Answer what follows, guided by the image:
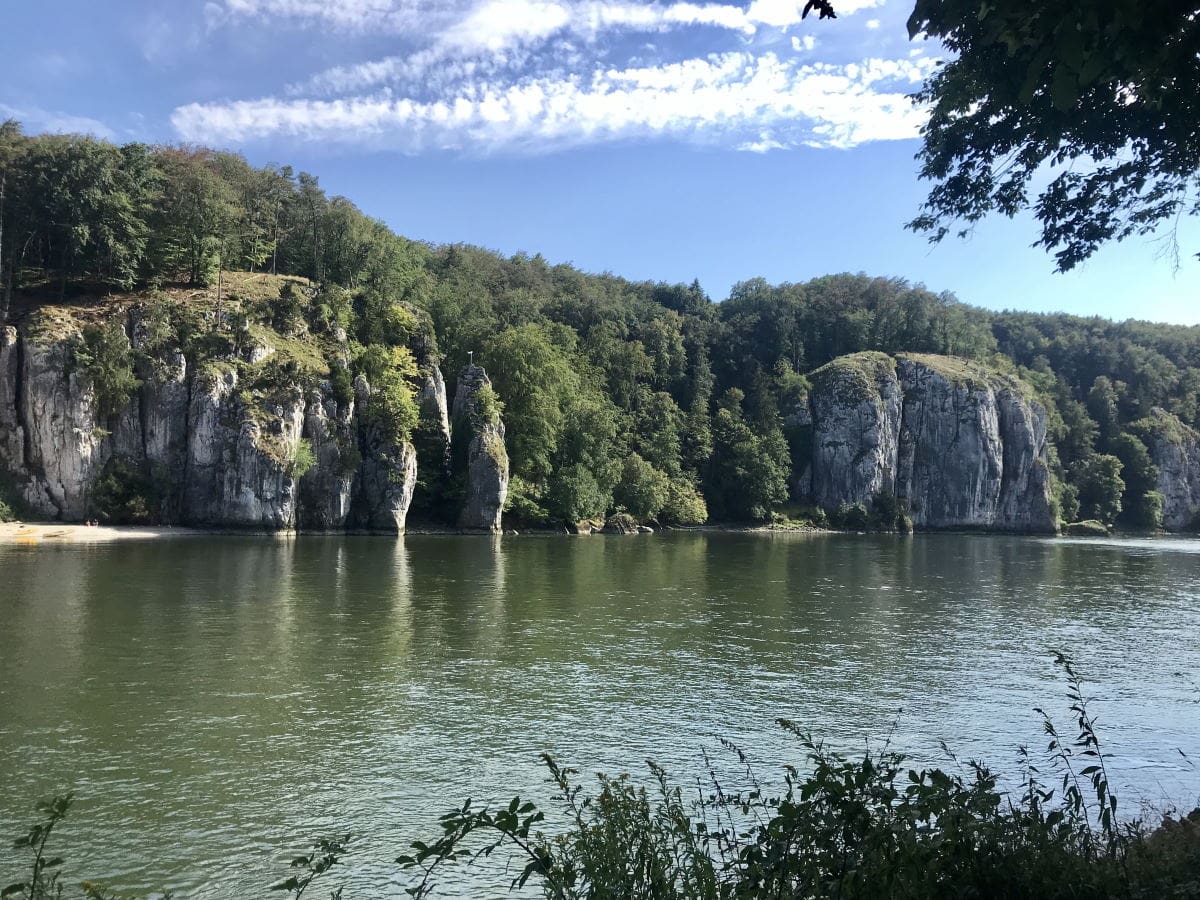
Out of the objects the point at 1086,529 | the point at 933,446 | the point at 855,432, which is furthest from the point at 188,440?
the point at 1086,529

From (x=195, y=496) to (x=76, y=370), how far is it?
13.5m

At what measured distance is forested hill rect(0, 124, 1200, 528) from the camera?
69375 millimetres

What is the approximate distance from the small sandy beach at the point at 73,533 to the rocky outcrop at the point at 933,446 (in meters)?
85.7

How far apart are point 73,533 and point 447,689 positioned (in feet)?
161

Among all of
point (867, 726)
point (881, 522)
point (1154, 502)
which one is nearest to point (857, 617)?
point (867, 726)

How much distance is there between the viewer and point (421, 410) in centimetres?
8012

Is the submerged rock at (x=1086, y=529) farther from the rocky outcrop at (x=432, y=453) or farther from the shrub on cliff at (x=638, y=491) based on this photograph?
the rocky outcrop at (x=432, y=453)

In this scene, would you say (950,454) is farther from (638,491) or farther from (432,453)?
(432,453)

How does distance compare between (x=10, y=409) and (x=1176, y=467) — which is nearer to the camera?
(x=10, y=409)

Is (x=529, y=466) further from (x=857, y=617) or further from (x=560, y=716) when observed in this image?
(x=560, y=716)

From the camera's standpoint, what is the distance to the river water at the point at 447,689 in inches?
476

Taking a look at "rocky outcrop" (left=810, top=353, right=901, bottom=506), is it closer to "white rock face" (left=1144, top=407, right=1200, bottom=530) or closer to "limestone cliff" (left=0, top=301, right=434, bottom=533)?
"white rock face" (left=1144, top=407, right=1200, bottom=530)

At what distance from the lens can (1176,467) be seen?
128m

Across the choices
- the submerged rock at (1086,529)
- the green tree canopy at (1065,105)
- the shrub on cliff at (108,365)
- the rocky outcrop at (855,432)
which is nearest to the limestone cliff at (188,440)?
the shrub on cliff at (108,365)
